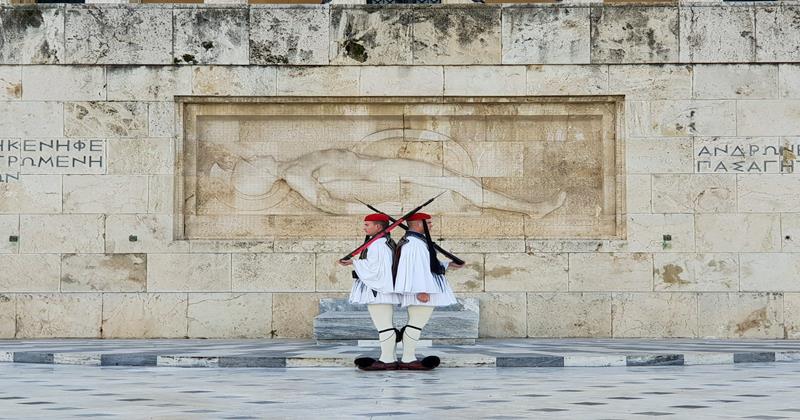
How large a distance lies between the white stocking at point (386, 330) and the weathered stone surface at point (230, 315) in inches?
205

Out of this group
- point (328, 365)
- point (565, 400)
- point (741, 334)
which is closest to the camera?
point (565, 400)

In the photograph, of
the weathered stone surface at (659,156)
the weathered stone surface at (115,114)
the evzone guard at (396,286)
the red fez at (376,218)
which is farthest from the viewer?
the weathered stone surface at (115,114)

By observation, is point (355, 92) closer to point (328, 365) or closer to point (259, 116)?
point (259, 116)

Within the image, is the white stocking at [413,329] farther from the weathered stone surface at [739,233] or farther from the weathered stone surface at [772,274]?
the weathered stone surface at [772,274]

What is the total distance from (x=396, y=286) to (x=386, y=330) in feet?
1.83

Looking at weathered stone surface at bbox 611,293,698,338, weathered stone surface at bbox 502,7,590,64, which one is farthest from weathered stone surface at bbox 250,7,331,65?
weathered stone surface at bbox 611,293,698,338

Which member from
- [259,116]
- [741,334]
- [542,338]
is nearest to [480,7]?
[259,116]

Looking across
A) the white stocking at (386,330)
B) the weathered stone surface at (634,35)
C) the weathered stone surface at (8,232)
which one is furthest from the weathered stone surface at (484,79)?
the weathered stone surface at (8,232)

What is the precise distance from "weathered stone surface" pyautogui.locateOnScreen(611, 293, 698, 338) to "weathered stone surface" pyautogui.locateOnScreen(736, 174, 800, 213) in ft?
5.58

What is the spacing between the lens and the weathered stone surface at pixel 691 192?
1952 cm

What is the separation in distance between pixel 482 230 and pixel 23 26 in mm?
7805

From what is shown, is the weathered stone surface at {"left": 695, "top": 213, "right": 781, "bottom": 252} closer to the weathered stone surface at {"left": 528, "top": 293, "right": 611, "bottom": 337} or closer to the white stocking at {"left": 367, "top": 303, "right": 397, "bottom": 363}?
the weathered stone surface at {"left": 528, "top": 293, "right": 611, "bottom": 337}

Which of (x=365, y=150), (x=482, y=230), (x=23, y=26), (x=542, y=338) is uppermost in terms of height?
(x=23, y=26)

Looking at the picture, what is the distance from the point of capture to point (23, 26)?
19750 millimetres
